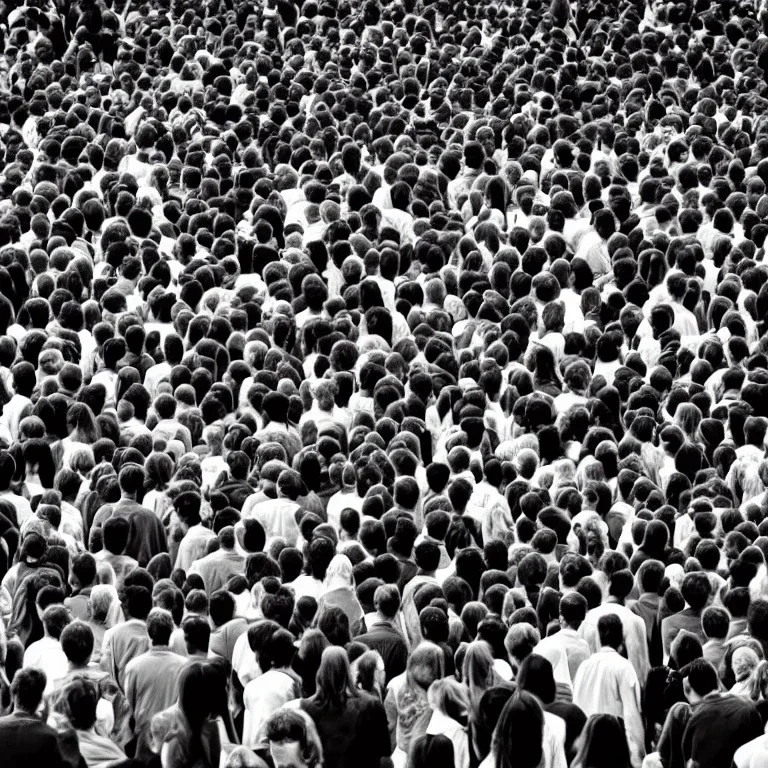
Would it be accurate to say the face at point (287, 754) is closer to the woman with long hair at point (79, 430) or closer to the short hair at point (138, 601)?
the short hair at point (138, 601)

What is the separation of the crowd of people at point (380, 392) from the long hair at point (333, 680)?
0.02 m

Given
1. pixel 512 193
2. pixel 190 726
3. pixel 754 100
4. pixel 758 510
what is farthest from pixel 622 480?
pixel 754 100

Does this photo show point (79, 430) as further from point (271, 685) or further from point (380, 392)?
point (271, 685)

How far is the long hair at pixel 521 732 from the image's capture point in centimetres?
902

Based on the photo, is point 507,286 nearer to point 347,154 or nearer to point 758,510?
point 347,154

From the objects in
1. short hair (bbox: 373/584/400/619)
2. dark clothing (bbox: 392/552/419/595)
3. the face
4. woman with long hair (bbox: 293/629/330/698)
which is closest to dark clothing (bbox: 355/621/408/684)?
short hair (bbox: 373/584/400/619)

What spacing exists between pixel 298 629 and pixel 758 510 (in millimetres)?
4017

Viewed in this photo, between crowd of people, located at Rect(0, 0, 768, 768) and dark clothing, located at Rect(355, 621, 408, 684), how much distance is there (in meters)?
0.02

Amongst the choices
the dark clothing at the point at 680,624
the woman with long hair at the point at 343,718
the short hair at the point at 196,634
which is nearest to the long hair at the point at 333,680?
the woman with long hair at the point at 343,718

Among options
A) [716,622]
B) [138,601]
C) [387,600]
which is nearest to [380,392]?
[387,600]

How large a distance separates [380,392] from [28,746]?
6566 mm

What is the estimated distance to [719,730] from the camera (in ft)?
32.3

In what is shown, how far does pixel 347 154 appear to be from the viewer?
2081cm

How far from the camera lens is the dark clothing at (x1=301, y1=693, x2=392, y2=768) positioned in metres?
9.53
